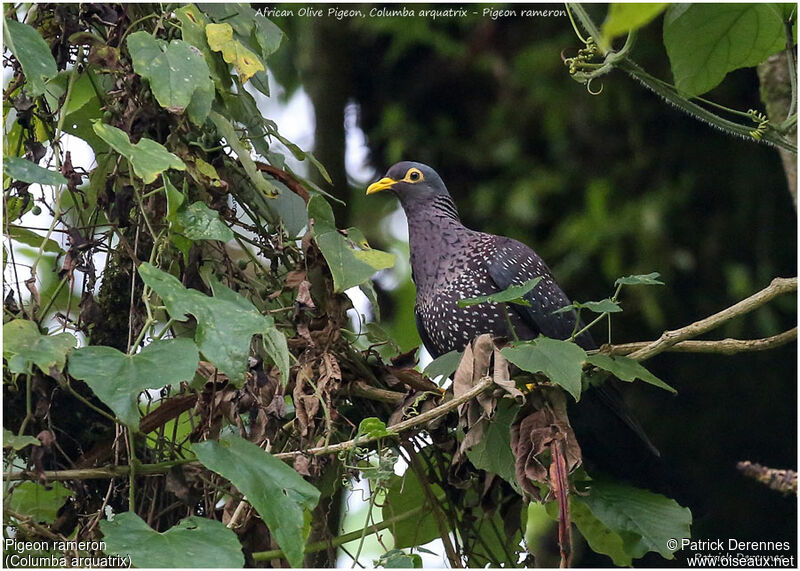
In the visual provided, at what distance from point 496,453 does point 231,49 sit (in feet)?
3.20

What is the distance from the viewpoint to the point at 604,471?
249 centimetres

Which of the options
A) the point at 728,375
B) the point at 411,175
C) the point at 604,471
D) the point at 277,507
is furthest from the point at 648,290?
the point at 277,507

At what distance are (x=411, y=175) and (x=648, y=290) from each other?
1434mm

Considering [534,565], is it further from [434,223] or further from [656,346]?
[434,223]

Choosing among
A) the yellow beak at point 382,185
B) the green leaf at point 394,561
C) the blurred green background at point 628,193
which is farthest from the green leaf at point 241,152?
the blurred green background at point 628,193

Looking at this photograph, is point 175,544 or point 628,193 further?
point 628,193

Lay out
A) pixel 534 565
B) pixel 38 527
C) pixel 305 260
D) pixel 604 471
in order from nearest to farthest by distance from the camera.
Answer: pixel 38 527 → pixel 305 260 → pixel 534 565 → pixel 604 471

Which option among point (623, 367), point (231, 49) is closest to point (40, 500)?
point (231, 49)

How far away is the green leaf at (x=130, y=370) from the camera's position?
1539 mm

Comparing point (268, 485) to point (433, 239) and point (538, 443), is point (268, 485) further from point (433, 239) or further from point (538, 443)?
point (433, 239)

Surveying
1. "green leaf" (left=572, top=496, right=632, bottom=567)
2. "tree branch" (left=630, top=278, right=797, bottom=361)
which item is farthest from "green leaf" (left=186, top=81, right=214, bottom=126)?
"green leaf" (left=572, top=496, right=632, bottom=567)

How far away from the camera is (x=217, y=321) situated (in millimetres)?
1662

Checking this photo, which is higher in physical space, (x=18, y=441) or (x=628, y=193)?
(x=628, y=193)

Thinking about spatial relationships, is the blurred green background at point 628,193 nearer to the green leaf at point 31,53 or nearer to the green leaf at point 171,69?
the green leaf at point 171,69
